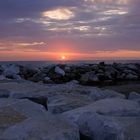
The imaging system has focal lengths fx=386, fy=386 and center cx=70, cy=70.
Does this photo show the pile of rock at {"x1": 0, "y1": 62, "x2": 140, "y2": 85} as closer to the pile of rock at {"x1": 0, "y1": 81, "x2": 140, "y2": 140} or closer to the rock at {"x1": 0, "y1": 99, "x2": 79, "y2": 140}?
the pile of rock at {"x1": 0, "y1": 81, "x2": 140, "y2": 140}

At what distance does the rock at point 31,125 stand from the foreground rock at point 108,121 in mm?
250

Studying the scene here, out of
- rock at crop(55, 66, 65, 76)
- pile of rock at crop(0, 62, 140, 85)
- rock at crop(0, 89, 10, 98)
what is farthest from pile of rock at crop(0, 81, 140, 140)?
rock at crop(55, 66, 65, 76)

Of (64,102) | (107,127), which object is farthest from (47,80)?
(107,127)

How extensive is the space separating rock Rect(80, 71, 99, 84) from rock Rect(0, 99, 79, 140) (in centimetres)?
810

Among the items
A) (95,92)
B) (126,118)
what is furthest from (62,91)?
(126,118)

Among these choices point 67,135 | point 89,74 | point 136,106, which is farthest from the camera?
point 89,74

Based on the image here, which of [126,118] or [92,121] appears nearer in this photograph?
[92,121]

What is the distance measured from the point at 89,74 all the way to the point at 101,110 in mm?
8518

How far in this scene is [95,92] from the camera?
579 cm

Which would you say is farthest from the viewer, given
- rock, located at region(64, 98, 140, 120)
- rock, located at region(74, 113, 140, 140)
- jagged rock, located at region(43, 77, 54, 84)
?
jagged rock, located at region(43, 77, 54, 84)

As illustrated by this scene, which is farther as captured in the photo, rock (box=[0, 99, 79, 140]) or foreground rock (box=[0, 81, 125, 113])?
foreground rock (box=[0, 81, 125, 113])

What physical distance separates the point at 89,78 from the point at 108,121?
8.73m

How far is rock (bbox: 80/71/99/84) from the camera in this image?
39.9 ft

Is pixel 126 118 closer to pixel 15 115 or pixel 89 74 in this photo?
pixel 15 115
